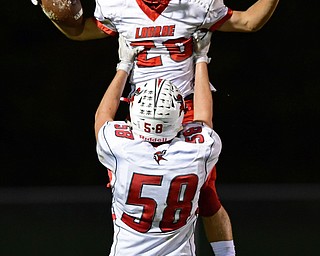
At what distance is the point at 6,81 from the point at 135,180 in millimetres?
2514

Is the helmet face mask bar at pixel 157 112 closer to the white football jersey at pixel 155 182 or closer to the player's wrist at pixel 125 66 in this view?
the white football jersey at pixel 155 182

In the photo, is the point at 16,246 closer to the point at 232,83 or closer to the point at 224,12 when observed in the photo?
the point at 232,83

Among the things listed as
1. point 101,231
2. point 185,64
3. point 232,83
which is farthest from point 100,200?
point 185,64

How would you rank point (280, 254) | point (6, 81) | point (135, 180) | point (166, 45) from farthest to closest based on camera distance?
point (6, 81)
point (280, 254)
point (166, 45)
point (135, 180)

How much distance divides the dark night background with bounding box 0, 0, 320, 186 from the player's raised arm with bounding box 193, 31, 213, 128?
188 centimetres

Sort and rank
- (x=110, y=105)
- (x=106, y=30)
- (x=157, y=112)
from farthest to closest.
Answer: (x=106, y=30) → (x=110, y=105) → (x=157, y=112)

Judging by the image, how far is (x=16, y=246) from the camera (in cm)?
565

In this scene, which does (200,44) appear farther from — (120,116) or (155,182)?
(120,116)

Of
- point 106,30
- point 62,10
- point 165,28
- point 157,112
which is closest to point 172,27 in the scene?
point 165,28

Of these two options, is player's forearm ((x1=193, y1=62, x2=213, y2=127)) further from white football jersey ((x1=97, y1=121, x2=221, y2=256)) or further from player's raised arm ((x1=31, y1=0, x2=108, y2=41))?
player's raised arm ((x1=31, y1=0, x2=108, y2=41))

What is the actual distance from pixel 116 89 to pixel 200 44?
36 centimetres

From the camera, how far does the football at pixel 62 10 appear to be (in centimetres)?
413

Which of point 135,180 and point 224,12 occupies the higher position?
point 224,12

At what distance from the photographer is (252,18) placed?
164 inches
